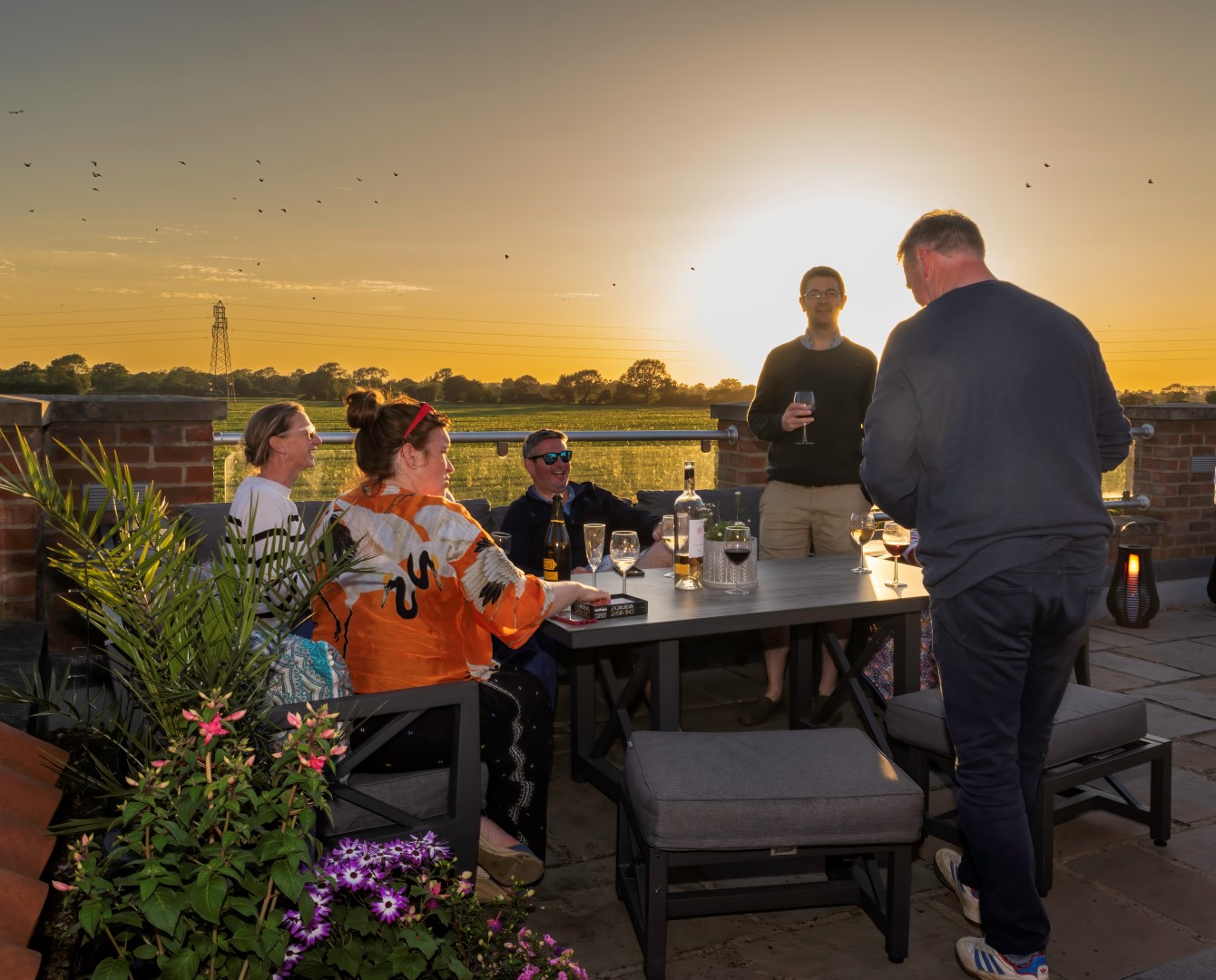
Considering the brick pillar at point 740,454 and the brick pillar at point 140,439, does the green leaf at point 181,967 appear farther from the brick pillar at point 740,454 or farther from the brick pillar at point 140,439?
the brick pillar at point 740,454

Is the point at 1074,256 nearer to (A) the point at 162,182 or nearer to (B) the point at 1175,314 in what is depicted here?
(B) the point at 1175,314

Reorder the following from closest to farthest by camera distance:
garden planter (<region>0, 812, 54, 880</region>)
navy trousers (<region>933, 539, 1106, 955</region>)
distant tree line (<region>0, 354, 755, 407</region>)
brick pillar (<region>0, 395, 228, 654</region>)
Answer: garden planter (<region>0, 812, 54, 880</region>), navy trousers (<region>933, 539, 1106, 955</region>), brick pillar (<region>0, 395, 228, 654</region>), distant tree line (<region>0, 354, 755, 407</region>)

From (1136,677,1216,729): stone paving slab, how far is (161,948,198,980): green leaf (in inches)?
174

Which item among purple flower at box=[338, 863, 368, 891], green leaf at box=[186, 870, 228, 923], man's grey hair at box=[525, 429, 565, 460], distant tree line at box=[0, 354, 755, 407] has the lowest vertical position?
purple flower at box=[338, 863, 368, 891]

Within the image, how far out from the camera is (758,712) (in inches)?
167

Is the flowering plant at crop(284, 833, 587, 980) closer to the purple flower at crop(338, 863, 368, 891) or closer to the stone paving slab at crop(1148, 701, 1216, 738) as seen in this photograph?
the purple flower at crop(338, 863, 368, 891)

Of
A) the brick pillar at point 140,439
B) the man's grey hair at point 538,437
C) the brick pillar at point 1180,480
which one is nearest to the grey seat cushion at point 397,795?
the man's grey hair at point 538,437

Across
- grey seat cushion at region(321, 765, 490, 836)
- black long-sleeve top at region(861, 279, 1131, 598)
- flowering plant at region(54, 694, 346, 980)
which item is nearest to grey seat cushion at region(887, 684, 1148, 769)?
black long-sleeve top at region(861, 279, 1131, 598)

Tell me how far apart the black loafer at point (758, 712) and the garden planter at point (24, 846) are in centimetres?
298

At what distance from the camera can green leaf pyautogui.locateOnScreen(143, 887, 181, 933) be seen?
4.09 ft

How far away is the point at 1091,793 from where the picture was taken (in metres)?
3.20

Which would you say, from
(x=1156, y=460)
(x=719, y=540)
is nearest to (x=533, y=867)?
(x=719, y=540)

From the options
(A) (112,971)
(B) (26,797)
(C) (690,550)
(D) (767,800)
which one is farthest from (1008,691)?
(B) (26,797)

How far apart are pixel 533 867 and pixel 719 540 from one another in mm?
1206
